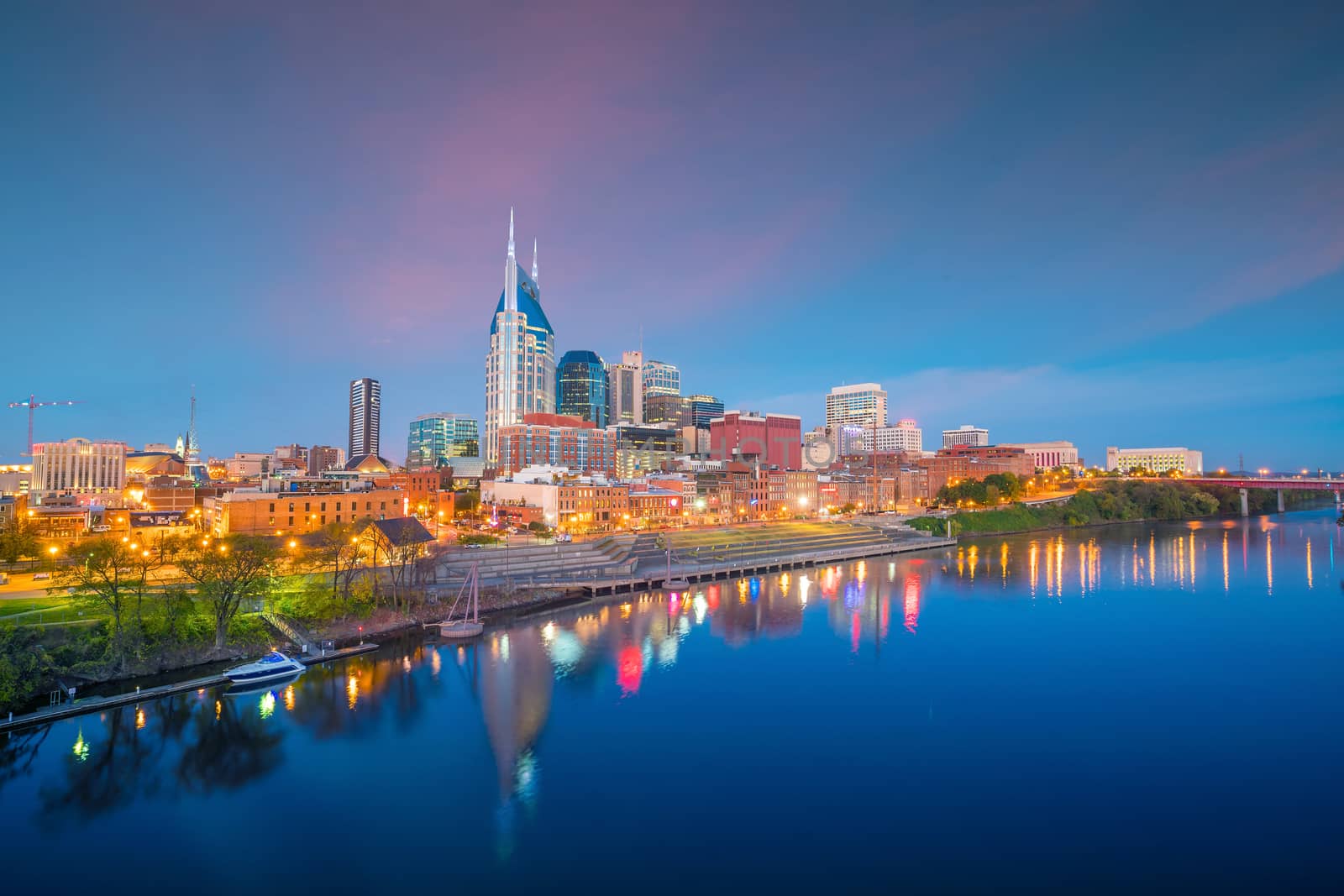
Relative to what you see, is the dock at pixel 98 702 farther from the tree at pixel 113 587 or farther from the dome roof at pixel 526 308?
the dome roof at pixel 526 308

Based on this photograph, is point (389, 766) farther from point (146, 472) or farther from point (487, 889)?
point (146, 472)

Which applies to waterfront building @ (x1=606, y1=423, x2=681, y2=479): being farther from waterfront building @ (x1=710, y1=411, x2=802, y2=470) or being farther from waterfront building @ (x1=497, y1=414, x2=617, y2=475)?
waterfront building @ (x1=497, y1=414, x2=617, y2=475)

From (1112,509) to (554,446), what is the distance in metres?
98.4

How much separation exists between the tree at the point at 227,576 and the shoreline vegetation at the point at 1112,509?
8215 cm

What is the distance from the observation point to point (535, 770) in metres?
24.3

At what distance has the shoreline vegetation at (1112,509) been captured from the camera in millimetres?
102125

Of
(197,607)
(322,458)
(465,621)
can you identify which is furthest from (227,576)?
(322,458)

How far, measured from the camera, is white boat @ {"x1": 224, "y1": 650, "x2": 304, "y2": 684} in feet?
103

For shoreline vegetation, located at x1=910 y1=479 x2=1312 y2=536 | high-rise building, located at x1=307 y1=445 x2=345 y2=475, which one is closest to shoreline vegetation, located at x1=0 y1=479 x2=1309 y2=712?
shoreline vegetation, located at x1=910 y1=479 x2=1312 y2=536

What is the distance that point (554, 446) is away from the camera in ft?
401

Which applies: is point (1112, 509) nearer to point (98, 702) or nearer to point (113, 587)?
point (113, 587)

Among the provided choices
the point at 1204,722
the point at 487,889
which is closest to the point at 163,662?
the point at 487,889

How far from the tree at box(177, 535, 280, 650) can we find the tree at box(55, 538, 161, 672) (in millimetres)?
2375

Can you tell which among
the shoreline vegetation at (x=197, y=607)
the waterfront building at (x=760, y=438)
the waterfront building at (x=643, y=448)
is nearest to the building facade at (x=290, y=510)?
the shoreline vegetation at (x=197, y=607)
